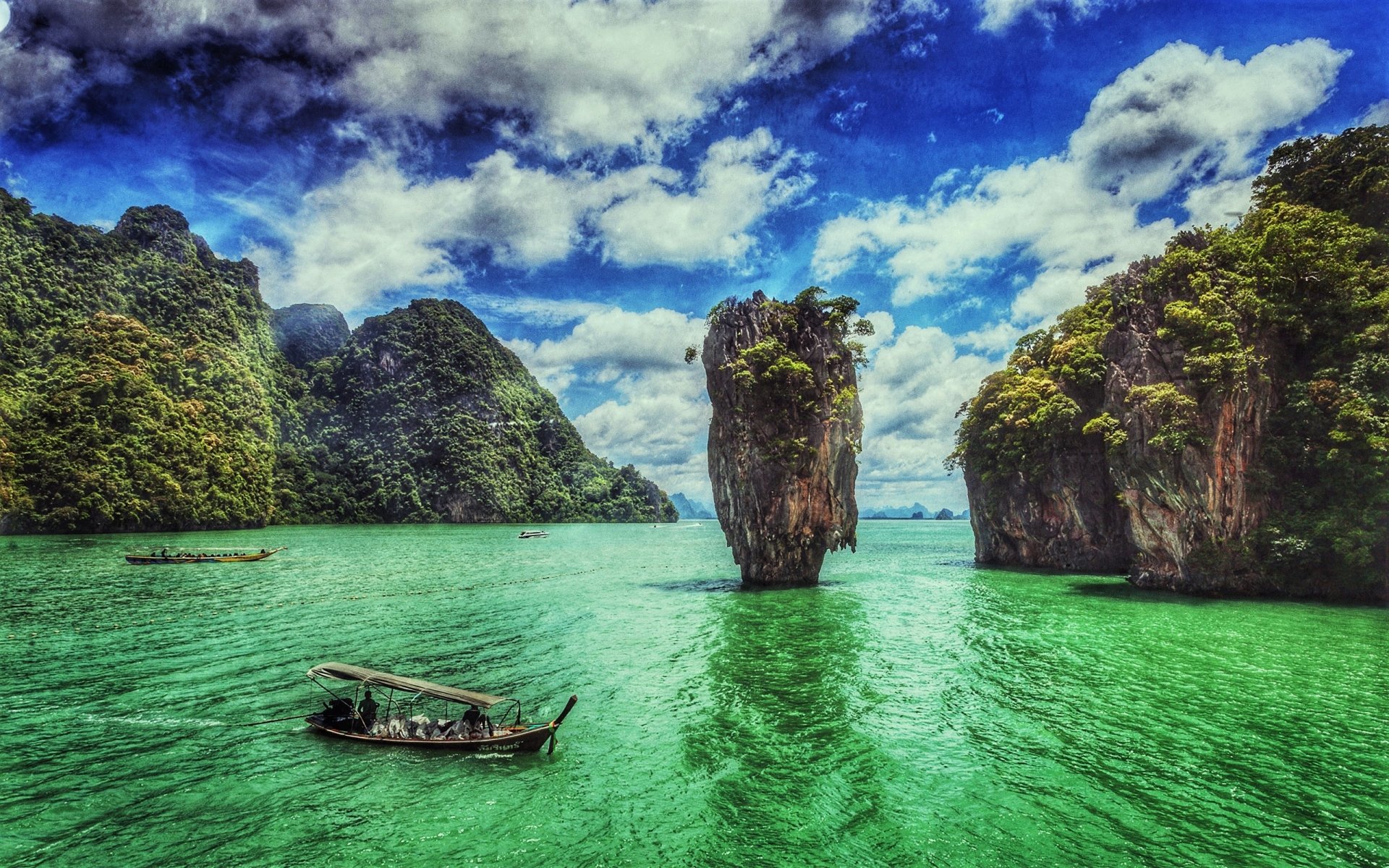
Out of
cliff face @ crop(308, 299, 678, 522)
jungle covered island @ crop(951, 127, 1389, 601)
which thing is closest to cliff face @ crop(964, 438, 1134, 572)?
jungle covered island @ crop(951, 127, 1389, 601)

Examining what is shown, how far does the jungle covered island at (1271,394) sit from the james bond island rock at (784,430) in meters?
16.8

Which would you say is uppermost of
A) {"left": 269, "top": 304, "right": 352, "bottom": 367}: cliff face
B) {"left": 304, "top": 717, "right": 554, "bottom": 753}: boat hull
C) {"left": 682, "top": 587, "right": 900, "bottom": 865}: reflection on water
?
{"left": 269, "top": 304, "right": 352, "bottom": 367}: cliff face

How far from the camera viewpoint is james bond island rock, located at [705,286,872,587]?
37719 millimetres

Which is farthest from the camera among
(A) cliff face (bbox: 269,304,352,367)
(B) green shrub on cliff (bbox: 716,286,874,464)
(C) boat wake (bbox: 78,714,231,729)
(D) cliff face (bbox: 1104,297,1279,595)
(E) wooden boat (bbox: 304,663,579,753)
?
(A) cliff face (bbox: 269,304,352,367)

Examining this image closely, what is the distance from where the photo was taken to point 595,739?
15.5 m

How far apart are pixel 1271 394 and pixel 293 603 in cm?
5567

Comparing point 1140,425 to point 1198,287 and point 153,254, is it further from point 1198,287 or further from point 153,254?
point 153,254

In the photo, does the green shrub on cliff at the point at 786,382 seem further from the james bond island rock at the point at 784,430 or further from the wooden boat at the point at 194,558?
the wooden boat at the point at 194,558

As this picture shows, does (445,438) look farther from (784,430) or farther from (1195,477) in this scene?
(1195,477)

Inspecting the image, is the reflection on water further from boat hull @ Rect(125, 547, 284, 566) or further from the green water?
boat hull @ Rect(125, 547, 284, 566)

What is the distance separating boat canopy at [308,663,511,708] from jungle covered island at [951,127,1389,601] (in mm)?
36388

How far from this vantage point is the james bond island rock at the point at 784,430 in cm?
3772

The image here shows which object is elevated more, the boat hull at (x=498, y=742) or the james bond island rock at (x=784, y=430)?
the james bond island rock at (x=784, y=430)

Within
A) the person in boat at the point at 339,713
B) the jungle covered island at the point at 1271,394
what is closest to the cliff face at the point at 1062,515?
the jungle covered island at the point at 1271,394
